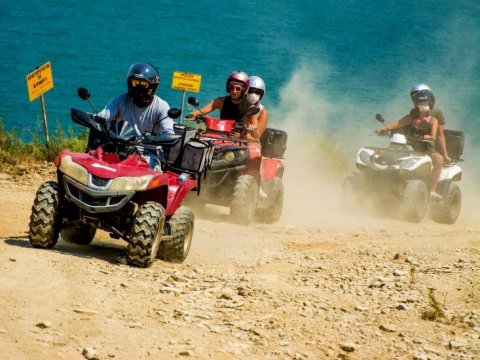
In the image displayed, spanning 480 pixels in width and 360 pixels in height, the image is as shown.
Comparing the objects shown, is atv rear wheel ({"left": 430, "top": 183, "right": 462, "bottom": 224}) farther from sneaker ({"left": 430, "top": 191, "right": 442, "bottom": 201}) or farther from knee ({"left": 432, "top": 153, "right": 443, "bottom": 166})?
knee ({"left": 432, "top": 153, "right": 443, "bottom": 166})

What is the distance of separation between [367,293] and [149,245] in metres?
2.03

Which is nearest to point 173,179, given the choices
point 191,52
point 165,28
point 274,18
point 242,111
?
point 242,111

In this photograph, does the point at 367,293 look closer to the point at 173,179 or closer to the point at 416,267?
the point at 416,267

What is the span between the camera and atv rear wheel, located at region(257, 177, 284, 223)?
1608 centimetres

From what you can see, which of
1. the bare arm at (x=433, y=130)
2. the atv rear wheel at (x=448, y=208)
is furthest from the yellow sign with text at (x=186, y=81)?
the atv rear wheel at (x=448, y=208)

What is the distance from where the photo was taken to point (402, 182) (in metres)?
18.1

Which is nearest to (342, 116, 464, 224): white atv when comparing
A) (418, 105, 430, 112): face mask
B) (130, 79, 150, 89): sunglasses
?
(418, 105, 430, 112): face mask

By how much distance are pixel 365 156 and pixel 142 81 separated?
7.80 metres

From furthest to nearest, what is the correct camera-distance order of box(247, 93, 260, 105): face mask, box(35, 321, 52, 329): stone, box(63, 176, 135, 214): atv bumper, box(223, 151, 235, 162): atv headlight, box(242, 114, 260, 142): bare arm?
box(247, 93, 260, 105): face mask → box(242, 114, 260, 142): bare arm → box(223, 151, 235, 162): atv headlight → box(63, 176, 135, 214): atv bumper → box(35, 321, 52, 329): stone

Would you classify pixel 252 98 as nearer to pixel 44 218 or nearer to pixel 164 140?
pixel 164 140

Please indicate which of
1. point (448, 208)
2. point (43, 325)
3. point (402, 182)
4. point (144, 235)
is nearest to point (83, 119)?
point (144, 235)

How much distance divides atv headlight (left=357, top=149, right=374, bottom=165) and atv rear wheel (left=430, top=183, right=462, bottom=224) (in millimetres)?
1339

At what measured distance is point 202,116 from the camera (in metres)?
15.8

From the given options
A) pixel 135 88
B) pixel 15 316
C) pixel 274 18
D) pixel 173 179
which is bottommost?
pixel 15 316
